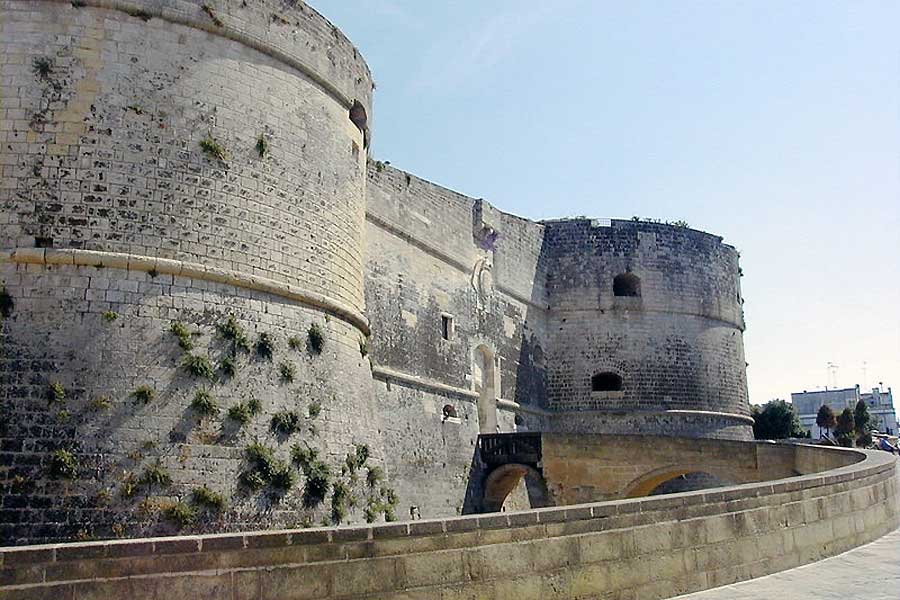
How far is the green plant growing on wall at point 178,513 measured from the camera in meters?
7.70

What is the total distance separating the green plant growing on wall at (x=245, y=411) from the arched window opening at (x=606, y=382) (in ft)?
43.2

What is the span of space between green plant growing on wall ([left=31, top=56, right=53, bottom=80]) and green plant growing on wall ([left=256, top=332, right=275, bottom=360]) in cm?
338

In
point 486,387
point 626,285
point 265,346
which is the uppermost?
point 626,285

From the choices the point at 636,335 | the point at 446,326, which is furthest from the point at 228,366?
the point at 636,335

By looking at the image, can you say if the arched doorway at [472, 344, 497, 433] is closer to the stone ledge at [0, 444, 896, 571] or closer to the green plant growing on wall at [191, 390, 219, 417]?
the green plant growing on wall at [191, 390, 219, 417]

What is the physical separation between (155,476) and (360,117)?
6024mm

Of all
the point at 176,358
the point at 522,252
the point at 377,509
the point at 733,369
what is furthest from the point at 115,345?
the point at 733,369

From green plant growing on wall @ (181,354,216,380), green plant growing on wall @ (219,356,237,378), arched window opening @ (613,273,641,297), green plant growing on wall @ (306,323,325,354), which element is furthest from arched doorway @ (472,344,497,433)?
green plant growing on wall @ (181,354,216,380)

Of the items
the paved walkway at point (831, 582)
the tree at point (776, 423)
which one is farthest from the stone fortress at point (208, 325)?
the tree at point (776, 423)

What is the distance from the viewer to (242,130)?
955cm

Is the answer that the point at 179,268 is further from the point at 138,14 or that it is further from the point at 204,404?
the point at 138,14

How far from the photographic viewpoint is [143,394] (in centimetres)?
801

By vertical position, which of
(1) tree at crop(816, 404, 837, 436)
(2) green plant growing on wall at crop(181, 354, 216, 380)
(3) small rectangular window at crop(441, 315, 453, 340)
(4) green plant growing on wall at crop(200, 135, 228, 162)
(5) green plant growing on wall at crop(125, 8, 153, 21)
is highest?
(5) green plant growing on wall at crop(125, 8, 153, 21)

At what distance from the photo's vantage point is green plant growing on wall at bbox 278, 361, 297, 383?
30.3 feet
